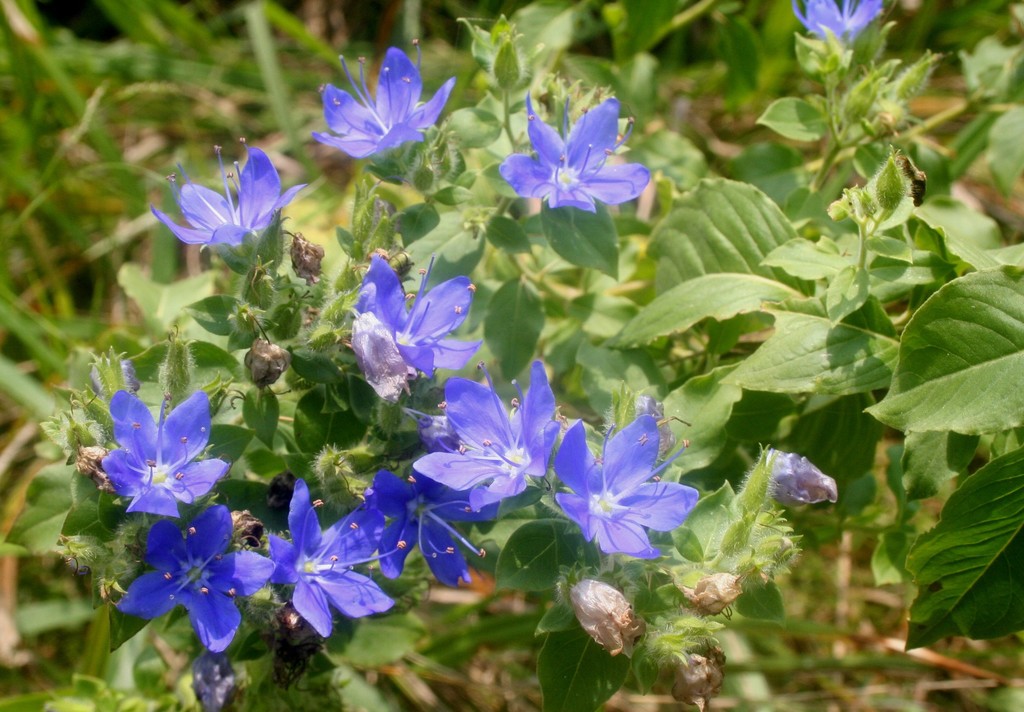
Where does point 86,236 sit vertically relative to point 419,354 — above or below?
below

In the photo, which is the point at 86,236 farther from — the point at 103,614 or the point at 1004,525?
the point at 1004,525

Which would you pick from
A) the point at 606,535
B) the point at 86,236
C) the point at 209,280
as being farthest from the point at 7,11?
the point at 606,535

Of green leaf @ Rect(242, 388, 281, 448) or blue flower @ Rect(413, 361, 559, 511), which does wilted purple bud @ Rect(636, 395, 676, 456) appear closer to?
blue flower @ Rect(413, 361, 559, 511)

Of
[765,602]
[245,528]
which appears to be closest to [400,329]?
[245,528]

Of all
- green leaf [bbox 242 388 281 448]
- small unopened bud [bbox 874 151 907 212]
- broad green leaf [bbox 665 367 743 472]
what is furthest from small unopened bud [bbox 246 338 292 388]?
small unopened bud [bbox 874 151 907 212]

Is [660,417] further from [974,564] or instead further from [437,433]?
[974,564]

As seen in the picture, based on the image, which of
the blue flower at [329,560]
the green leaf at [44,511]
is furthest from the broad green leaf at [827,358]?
the green leaf at [44,511]
